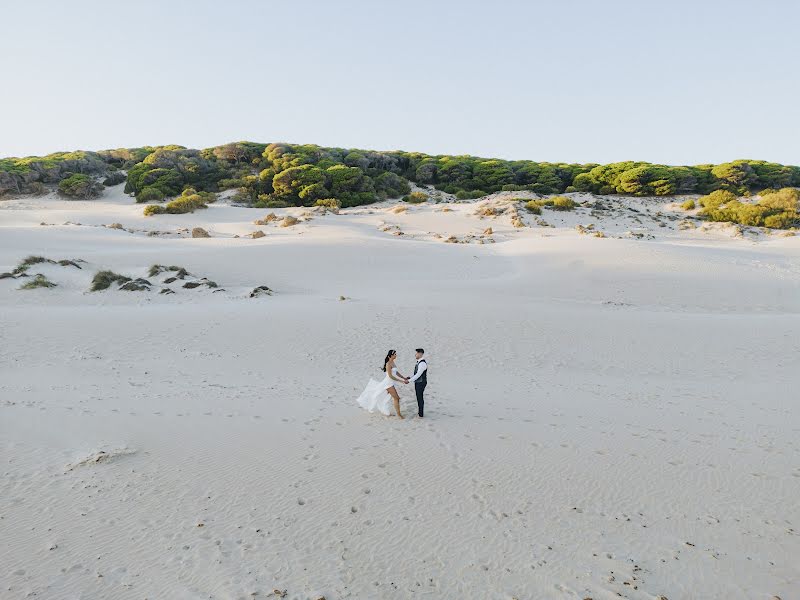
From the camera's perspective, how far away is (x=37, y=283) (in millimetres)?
16109

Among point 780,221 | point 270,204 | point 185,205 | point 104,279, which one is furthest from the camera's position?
point 270,204

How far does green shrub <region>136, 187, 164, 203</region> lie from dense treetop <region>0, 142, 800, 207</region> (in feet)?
0.23

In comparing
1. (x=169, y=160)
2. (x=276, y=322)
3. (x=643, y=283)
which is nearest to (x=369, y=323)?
(x=276, y=322)

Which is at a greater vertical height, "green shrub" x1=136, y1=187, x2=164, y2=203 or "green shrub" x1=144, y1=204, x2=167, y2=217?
"green shrub" x1=136, y1=187, x2=164, y2=203

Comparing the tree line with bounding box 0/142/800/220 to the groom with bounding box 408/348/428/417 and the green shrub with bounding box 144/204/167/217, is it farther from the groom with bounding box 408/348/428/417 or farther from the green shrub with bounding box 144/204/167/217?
the groom with bounding box 408/348/428/417

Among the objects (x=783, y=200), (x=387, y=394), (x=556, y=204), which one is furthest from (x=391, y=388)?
(x=783, y=200)

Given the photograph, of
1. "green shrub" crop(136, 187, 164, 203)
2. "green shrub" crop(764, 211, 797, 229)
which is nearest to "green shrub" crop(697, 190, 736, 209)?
"green shrub" crop(764, 211, 797, 229)

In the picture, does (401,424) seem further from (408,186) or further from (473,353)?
(408,186)

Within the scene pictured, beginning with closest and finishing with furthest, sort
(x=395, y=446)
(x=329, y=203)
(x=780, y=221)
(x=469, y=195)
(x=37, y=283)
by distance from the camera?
(x=395, y=446)
(x=37, y=283)
(x=780, y=221)
(x=329, y=203)
(x=469, y=195)

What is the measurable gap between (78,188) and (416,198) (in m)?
28.0

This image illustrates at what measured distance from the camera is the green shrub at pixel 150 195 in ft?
124

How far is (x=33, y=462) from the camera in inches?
230

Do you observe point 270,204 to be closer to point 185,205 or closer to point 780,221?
point 185,205

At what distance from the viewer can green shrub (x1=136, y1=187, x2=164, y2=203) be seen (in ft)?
124
